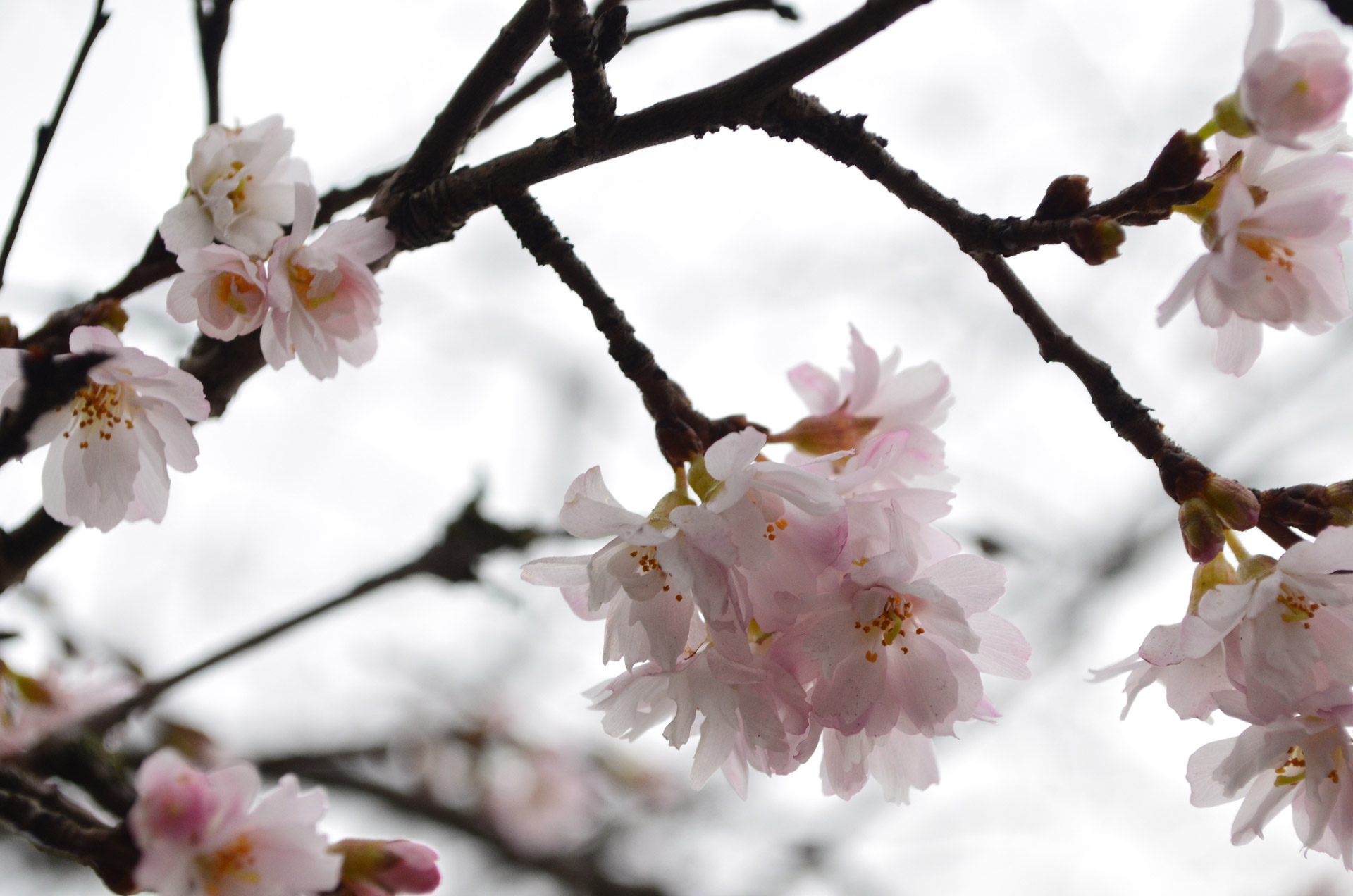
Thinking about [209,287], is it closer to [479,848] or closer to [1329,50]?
[1329,50]

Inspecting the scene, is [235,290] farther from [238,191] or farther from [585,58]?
[585,58]

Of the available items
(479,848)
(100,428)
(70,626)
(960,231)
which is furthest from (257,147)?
(479,848)

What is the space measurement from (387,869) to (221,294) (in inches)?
25.4

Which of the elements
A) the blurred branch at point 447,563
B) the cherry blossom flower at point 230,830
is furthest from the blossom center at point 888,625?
the blurred branch at point 447,563

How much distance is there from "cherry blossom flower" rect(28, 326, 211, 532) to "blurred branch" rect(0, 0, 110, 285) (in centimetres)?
17

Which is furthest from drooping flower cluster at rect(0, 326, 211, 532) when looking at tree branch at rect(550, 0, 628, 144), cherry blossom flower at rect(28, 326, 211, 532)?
tree branch at rect(550, 0, 628, 144)

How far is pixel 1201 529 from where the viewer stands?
82 cm

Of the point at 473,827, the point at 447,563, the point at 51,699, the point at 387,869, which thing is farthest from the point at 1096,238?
the point at 473,827

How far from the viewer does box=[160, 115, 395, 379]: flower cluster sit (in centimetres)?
98

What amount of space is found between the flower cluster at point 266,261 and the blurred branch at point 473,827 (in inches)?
92.8

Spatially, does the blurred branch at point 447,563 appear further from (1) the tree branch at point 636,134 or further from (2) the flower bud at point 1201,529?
(2) the flower bud at point 1201,529

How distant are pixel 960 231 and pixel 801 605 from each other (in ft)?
1.24

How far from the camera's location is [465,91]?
3.19ft

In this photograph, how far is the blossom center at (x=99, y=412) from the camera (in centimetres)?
108
